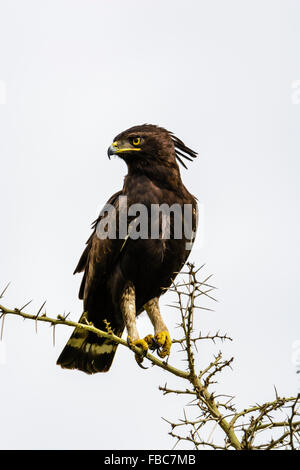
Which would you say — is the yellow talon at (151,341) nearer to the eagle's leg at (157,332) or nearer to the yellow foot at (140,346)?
the eagle's leg at (157,332)

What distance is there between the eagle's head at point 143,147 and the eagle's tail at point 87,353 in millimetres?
1786

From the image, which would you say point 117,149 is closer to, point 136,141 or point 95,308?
point 136,141

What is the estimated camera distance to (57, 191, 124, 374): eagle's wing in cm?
651

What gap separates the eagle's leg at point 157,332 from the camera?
20.5ft

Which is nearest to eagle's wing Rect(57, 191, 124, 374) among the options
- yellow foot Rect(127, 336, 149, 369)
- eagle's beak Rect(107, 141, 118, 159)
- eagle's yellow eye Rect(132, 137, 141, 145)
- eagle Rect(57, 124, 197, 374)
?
eagle Rect(57, 124, 197, 374)

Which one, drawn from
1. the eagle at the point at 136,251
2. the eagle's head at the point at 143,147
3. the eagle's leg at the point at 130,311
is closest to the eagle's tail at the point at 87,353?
the eagle at the point at 136,251

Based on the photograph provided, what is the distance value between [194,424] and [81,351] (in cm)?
296

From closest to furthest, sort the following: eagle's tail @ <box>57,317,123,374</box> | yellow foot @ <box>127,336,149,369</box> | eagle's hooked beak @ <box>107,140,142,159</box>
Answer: yellow foot @ <box>127,336,149,369</box>
eagle's hooked beak @ <box>107,140,142,159</box>
eagle's tail @ <box>57,317,123,374</box>

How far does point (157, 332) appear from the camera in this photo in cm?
663

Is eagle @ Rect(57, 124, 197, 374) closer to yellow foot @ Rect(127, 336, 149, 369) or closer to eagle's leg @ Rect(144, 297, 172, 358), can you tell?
eagle's leg @ Rect(144, 297, 172, 358)

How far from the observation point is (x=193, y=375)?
461 cm

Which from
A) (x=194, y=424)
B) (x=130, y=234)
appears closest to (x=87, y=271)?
(x=130, y=234)

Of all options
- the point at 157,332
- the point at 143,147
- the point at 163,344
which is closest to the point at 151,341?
the point at 163,344
